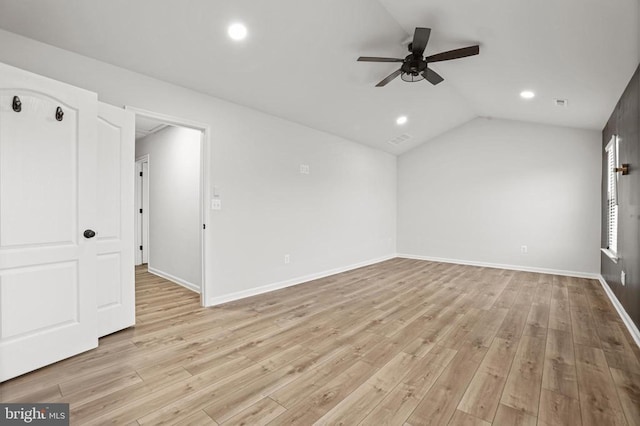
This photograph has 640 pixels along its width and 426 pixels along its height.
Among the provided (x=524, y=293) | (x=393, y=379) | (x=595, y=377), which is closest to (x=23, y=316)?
(x=393, y=379)

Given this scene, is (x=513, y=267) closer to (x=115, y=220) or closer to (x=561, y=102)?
(x=561, y=102)

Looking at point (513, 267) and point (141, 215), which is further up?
point (141, 215)

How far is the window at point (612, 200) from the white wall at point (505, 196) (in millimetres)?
906

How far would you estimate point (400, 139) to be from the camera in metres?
6.30

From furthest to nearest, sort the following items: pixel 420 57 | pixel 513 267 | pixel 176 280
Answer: pixel 513 267 → pixel 176 280 → pixel 420 57

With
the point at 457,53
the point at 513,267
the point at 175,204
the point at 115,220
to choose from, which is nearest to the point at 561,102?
the point at 457,53

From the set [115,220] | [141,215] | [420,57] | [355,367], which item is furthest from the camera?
[141,215]

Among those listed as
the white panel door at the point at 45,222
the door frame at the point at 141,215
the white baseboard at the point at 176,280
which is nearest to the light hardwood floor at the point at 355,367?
the white panel door at the point at 45,222

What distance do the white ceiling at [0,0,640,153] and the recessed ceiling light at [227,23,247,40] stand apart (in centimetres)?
6

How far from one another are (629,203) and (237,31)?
4.27 metres

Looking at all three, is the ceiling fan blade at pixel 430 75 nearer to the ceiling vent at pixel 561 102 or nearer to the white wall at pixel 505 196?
the ceiling vent at pixel 561 102

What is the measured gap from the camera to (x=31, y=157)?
2150mm

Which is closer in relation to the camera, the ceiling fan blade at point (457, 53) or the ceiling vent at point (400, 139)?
the ceiling fan blade at point (457, 53)

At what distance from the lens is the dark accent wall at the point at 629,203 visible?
273cm
